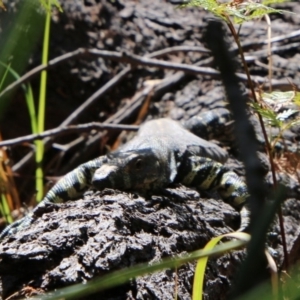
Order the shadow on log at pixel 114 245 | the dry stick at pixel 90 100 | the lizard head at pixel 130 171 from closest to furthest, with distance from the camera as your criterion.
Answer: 1. the shadow on log at pixel 114 245
2. the lizard head at pixel 130 171
3. the dry stick at pixel 90 100

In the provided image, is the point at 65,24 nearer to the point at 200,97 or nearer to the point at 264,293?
the point at 200,97

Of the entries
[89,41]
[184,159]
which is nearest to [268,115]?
[184,159]

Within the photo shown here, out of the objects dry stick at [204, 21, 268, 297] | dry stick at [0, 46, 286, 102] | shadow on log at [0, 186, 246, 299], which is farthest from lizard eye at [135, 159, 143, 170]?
dry stick at [204, 21, 268, 297]

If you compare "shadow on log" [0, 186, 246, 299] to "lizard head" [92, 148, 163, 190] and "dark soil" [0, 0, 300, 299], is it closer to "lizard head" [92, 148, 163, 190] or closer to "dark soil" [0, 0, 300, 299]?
"dark soil" [0, 0, 300, 299]

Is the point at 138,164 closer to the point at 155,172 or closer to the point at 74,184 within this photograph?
the point at 155,172

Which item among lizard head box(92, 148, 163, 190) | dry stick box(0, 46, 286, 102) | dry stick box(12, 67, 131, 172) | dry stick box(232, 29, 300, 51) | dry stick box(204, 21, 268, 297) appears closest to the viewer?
dry stick box(204, 21, 268, 297)

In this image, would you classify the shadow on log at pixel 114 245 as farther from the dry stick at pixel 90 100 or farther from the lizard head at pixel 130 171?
the dry stick at pixel 90 100

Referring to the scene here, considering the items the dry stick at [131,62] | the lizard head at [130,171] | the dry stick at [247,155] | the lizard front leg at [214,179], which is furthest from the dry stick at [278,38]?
the dry stick at [247,155]
